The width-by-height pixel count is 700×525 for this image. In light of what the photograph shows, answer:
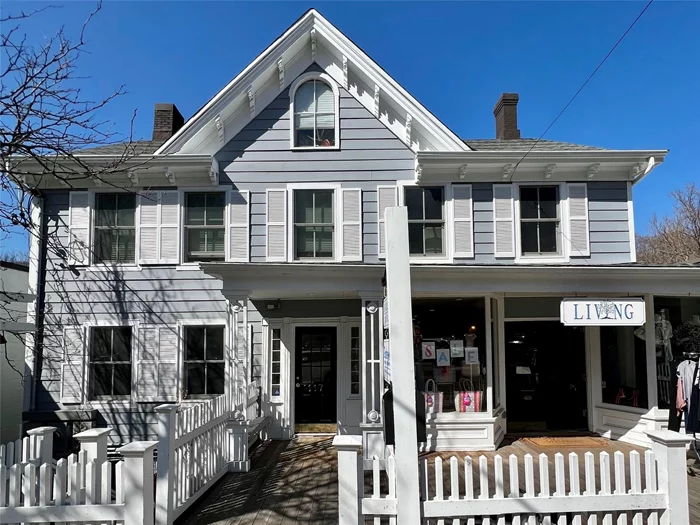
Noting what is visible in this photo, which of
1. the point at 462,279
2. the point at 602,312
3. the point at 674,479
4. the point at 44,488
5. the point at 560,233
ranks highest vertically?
the point at 560,233

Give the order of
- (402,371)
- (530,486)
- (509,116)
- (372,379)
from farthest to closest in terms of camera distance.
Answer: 1. (509,116)
2. (372,379)
3. (530,486)
4. (402,371)

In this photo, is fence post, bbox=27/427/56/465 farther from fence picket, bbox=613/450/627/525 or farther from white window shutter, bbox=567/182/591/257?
white window shutter, bbox=567/182/591/257

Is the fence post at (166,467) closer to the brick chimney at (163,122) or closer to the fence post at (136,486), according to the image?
the fence post at (136,486)

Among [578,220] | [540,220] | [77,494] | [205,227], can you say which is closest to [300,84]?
[205,227]

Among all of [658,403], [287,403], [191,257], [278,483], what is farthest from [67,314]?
[658,403]

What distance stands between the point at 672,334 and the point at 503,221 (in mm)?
3486

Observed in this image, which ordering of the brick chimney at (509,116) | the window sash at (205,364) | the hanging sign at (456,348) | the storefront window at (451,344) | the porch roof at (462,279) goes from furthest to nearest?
the brick chimney at (509,116) < the window sash at (205,364) < the hanging sign at (456,348) < the storefront window at (451,344) < the porch roof at (462,279)

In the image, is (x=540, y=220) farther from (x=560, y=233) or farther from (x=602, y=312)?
(x=602, y=312)

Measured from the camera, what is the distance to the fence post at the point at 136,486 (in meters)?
3.80

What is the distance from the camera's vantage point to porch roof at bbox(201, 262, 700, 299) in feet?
24.2

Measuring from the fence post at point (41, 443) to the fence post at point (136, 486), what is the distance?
4.95 feet

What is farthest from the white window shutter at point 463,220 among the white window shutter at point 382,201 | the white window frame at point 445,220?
the white window shutter at point 382,201

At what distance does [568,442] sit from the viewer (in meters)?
8.27

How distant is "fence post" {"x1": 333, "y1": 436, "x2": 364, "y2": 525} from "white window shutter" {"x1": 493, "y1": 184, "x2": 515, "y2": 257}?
634cm
